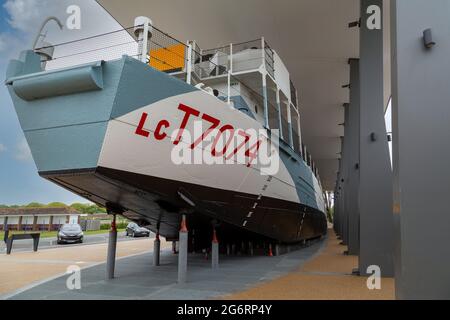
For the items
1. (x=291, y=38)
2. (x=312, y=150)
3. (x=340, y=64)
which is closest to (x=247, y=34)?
(x=291, y=38)

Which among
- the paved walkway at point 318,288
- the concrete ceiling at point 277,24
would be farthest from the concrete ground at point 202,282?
the concrete ceiling at point 277,24

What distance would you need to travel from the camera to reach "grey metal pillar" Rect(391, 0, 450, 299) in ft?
10.3

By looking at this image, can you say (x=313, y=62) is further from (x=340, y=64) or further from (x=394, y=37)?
(x=394, y=37)

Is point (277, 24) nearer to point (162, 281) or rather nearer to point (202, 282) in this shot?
point (202, 282)

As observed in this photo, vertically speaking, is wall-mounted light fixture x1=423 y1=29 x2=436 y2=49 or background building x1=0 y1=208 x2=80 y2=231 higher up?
wall-mounted light fixture x1=423 y1=29 x2=436 y2=49

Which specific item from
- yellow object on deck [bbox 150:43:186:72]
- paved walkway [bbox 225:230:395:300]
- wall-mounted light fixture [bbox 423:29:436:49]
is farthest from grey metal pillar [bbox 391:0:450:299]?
yellow object on deck [bbox 150:43:186:72]

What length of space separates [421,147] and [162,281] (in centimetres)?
476

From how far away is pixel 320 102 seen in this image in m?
19.3

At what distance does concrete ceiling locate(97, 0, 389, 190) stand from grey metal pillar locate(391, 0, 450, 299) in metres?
8.08

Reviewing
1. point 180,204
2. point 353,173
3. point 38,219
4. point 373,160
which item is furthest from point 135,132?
point 38,219

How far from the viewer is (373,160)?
23.2 feet

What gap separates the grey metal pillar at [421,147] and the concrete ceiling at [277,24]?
808 centimetres

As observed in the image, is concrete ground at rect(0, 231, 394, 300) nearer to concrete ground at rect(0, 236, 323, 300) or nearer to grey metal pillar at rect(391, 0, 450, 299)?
concrete ground at rect(0, 236, 323, 300)
